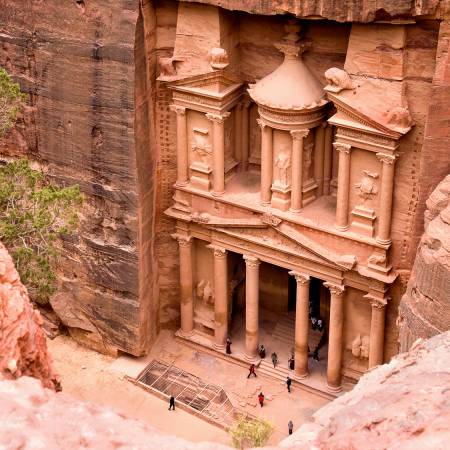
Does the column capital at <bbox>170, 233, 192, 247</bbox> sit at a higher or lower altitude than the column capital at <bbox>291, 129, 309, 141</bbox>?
lower

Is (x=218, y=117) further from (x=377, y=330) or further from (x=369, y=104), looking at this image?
(x=377, y=330)

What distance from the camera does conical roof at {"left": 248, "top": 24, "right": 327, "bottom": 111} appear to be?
20609 millimetres

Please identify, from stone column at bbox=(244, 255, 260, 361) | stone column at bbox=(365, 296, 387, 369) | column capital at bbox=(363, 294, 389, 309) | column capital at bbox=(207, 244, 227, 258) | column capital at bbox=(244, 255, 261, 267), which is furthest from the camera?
column capital at bbox=(207, 244, 227, 258)

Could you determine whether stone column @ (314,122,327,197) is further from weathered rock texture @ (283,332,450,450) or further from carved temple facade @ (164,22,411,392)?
weathered rock texture @ (283,332,450,450)

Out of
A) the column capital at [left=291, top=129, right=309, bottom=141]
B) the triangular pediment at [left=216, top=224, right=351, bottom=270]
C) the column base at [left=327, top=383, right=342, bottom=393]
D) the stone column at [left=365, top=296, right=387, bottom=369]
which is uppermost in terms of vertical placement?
the column capital at [left=291, top=129, right=309, bottom=141]

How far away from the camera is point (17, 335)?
8195 millimetres

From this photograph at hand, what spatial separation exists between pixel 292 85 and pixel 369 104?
6.57ft

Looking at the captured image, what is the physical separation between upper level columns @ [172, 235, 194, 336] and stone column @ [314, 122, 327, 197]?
3.85m

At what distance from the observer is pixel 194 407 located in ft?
75.3

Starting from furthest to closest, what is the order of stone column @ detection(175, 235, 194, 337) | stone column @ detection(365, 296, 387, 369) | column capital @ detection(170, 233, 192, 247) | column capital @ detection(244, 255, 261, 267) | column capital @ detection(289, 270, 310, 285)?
1. stone column @ detection(175, 235, 194, 337)
2. column capital @ detection(170, 233, 192, 247)
3. column capital @ detection(244, 255, 261, 267)
4. column capital @ detection(289, 270, 310, 285)
5. stone column @ detection(365, 296, 387, 369)

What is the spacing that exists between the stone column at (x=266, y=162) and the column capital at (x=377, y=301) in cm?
339

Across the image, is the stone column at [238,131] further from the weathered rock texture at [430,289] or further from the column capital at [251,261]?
the weathered rock texture at [430,289]

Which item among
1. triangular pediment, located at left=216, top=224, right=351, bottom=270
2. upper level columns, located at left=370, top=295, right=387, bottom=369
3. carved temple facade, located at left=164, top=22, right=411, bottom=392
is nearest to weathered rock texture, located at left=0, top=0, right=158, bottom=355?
carved temple facade, located at left=164, top=22, right=411, bottom=392

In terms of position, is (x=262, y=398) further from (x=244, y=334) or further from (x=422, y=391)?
(x=422, y=391)
